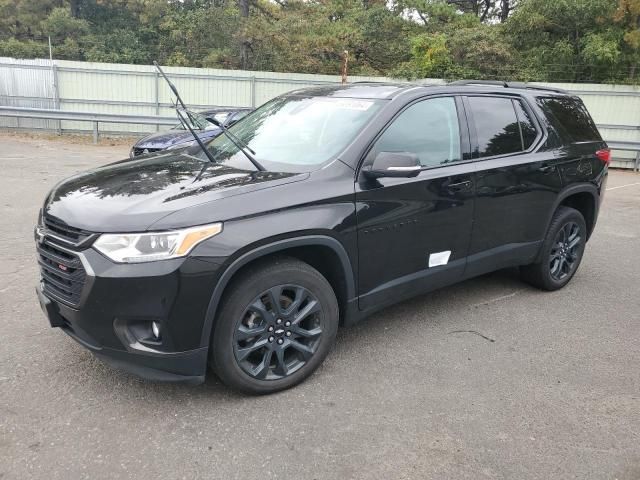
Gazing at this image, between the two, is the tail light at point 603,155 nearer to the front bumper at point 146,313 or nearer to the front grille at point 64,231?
the front bumper at point 146,313

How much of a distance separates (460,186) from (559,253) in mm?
1782

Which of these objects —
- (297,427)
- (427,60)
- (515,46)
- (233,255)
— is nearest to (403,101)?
(233,255)

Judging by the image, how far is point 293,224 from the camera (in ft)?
10.2

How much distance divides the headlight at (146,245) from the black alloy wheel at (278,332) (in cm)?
53

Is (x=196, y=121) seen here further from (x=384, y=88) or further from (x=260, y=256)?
(x=260, y=256)

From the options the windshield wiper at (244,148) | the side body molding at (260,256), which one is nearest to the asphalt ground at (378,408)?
the side body molding at (260,256)

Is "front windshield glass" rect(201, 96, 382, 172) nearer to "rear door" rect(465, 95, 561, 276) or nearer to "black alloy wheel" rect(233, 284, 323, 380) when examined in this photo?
"black alloy wheel" rect(233, 284, 323, 380)

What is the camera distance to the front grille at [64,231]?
113 inches

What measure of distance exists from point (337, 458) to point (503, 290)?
118 inches

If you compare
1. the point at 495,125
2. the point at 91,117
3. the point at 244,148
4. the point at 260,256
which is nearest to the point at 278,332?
the point at 260,256

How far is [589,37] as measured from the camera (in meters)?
21.1

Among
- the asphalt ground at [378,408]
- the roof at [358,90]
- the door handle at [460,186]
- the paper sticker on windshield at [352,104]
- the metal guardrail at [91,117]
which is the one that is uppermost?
the roof at [358,90]

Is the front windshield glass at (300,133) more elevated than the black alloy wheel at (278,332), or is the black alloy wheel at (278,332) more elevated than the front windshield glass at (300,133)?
the front windshield glass at (300,133)

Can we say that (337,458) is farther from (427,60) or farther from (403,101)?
(427,60)
